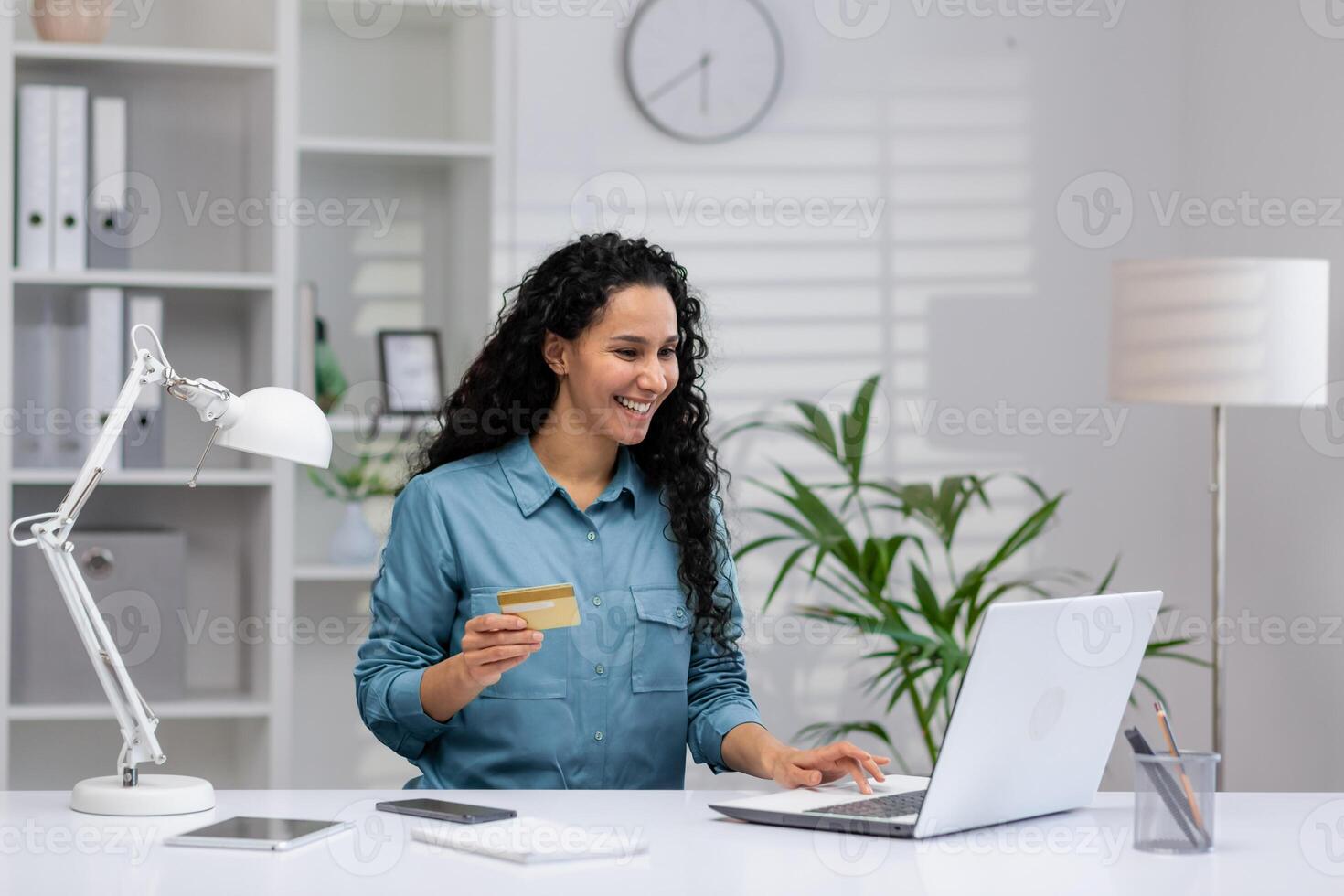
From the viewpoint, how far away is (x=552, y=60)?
337 cm

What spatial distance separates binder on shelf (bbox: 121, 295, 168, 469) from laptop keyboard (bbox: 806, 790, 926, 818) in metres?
1.93

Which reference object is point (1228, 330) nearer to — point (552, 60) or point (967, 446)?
point (967, 446)

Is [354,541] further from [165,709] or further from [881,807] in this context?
[881,807]

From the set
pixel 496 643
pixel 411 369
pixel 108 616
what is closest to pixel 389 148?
pixel 411 369

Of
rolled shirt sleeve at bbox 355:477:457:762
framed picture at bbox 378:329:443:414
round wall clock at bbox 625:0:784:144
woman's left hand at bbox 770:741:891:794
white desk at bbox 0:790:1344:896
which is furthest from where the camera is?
round wall clock at bbox 625:0:784:144

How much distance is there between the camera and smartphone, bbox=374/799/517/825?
62.5 inches

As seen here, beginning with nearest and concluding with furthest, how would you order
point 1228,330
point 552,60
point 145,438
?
point 1228,330, point 145,438, point 552,60

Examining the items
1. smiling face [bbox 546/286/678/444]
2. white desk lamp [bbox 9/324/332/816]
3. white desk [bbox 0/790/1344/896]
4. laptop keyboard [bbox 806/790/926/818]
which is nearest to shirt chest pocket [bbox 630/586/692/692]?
smiling face [bbox 546/286/678/444]

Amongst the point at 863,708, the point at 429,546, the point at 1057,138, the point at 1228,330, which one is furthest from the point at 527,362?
the point at 1057,138

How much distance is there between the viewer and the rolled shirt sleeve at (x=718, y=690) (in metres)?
2.05

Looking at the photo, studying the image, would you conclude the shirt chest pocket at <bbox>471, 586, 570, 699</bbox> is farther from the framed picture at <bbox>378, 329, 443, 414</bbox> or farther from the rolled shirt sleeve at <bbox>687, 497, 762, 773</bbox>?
the framed picture at <bbox>378, 329, 443, 414</bbox>

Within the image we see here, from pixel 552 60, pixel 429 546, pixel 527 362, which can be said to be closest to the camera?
pixel 429 546

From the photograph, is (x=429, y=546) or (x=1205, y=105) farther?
(x=1205, y=105)

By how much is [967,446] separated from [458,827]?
2316 millimetres
